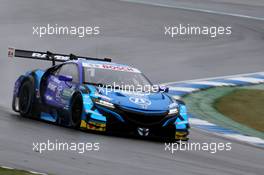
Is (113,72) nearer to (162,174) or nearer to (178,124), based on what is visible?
(178,124)

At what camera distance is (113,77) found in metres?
13.8

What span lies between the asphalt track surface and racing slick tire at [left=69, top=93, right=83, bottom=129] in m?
0.15

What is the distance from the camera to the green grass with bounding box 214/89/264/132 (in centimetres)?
1579

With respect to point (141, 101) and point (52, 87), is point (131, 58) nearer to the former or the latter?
point (52, 87)

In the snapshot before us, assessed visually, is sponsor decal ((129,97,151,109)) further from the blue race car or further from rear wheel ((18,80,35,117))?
rear wheel ((18,80,35,117))

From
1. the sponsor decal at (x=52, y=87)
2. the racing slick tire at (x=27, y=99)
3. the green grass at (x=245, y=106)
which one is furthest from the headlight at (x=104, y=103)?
the green grass at (x=245, y=106)

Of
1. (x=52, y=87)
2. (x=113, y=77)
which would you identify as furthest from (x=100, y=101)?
(x=52, y=87)

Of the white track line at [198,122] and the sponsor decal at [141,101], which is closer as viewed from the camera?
the sponsor decal at [141,101]

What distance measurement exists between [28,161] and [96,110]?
2543 millimetres

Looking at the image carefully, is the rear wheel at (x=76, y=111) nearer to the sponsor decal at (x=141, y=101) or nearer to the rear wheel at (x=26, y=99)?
the sponsor decal at (x=141, y=101)

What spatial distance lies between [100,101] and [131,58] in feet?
30.5

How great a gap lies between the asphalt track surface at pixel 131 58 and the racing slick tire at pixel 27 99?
0.65 feet

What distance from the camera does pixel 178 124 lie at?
519 inches

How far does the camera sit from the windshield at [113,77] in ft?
44.8
